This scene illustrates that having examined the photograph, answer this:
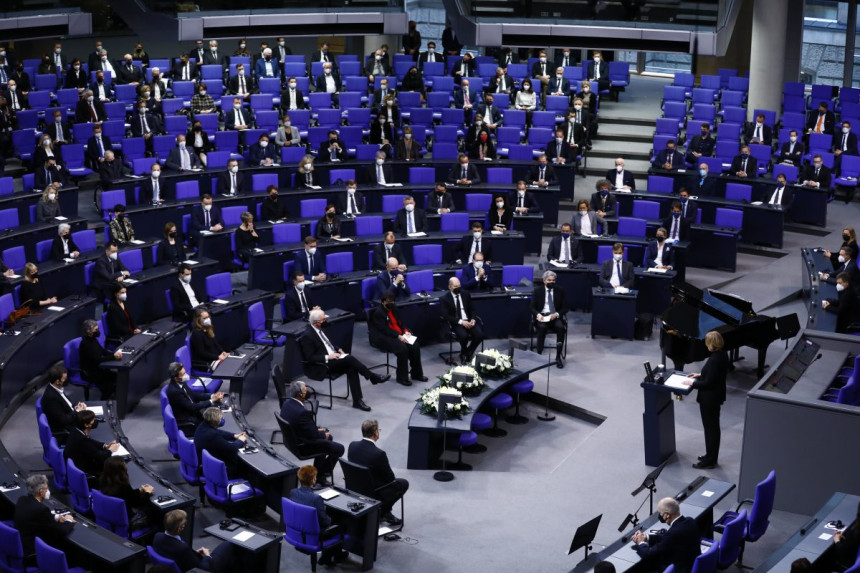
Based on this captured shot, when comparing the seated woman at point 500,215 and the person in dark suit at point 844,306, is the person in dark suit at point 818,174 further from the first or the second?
the person in dark suit at point 844,306

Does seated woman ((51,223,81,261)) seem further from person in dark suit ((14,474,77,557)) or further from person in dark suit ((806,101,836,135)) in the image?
person in dark suit ((806,101,836,135))

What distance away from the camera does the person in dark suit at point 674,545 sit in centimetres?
1010

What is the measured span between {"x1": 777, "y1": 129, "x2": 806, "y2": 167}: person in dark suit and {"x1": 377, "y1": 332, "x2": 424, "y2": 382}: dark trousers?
11.3 meters

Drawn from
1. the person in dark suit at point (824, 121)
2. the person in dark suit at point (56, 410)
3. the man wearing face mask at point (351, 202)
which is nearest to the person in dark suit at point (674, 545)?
the person in dark suit at point (56, 410)

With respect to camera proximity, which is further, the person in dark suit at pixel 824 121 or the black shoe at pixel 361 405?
the person in dark suit at pixel 824 121

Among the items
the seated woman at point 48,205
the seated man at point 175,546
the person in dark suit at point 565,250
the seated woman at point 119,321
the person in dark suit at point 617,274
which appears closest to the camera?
the seated man at point 175,546

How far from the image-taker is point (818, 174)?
22.7 metres

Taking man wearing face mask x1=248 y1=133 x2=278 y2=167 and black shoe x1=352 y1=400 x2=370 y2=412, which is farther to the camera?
man wearing face mask x1=248 y1=133 x2=278 y2=167

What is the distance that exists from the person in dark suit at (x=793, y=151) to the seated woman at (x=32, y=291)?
15284 millimetres

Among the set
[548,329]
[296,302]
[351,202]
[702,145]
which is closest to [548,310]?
[548,329]

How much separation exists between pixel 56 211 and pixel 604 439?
1002 centimetres

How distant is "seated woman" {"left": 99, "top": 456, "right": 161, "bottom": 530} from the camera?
11.1 meters

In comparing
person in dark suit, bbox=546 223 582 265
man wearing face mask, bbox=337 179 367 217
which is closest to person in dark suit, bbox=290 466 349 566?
person in dark suit, bbox=546 223 582 265

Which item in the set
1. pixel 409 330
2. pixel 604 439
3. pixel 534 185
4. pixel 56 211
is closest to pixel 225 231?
pixel 56 211
